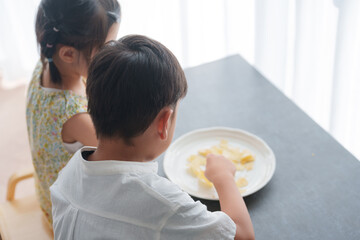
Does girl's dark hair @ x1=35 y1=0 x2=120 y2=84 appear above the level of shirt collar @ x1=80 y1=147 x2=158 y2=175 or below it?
A: above

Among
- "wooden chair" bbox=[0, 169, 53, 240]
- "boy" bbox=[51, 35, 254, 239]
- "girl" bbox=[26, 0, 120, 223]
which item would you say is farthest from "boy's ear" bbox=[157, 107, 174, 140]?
"wooden chair" bbox=[0, 169, 53, 240]

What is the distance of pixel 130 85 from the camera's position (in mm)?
869

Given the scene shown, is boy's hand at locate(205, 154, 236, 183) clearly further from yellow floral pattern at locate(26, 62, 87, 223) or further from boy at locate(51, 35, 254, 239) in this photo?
yellow floral pattern at locate(26, 62, 87, 223)

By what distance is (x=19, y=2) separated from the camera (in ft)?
9.27

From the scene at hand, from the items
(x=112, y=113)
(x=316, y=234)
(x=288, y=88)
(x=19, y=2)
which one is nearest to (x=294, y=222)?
(x=316, y=234)

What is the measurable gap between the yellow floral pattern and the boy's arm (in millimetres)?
417

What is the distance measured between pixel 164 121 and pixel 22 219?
787mm

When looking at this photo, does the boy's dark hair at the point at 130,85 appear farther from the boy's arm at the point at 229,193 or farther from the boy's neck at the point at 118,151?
the boy's arm at the point at 229,193

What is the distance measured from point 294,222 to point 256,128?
1.24 ft

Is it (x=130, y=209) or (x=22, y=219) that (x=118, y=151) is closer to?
(x=130, y=209)

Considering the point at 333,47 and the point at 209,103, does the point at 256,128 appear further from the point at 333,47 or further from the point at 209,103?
the point at 333,47

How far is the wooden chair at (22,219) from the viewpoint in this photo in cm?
143

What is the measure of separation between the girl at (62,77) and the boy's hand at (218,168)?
1.08 feet

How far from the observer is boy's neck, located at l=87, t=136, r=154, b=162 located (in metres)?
0.95
